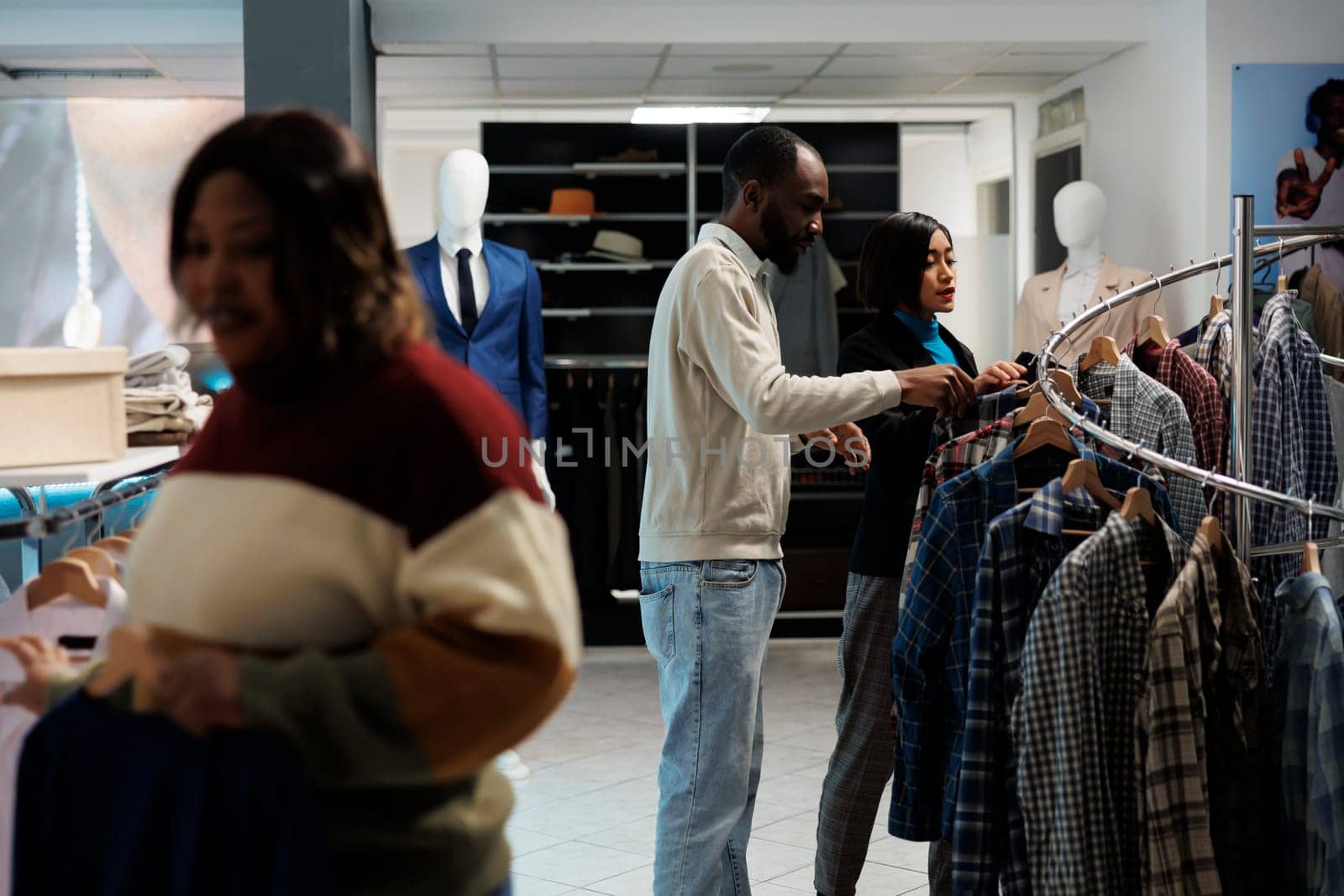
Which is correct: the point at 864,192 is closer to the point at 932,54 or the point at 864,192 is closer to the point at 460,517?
the point at 932,54

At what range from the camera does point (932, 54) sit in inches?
246

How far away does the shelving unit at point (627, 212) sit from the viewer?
6.98 meters

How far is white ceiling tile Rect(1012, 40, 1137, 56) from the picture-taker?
5.96 metres

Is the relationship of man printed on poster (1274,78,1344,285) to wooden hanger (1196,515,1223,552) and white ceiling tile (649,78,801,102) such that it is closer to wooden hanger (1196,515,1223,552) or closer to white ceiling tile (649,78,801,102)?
white ceiling tile (649,78,801,102)

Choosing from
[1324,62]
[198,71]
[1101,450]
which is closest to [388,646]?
[1101,450]

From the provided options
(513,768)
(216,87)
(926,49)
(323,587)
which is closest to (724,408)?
(323,587)

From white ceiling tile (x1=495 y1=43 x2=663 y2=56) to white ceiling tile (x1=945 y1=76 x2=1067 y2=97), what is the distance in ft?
5.80

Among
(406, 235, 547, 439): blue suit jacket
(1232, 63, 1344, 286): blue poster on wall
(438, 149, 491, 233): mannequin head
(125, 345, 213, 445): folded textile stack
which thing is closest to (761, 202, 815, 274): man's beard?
(125, 345, 213, 445): folded textile stack

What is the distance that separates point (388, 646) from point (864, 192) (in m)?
6.74

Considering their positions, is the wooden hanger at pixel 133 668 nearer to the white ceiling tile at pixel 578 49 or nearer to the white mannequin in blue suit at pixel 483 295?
the white mannequin in blue suit at pixel 483 295

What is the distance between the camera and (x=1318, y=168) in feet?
17.9

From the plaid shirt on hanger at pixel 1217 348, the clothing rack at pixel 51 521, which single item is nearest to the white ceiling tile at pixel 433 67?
the plaid shirt on hanger at pixel 1217 348

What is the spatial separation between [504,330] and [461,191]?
20.1 inches

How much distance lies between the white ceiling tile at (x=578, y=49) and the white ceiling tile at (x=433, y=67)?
0.24 m
